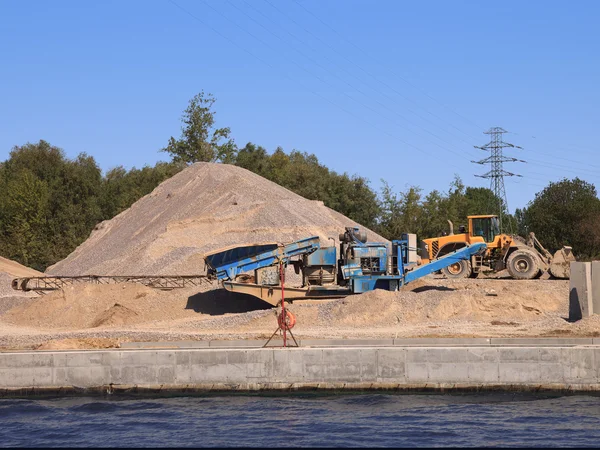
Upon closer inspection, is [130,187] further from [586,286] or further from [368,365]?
[368,365]

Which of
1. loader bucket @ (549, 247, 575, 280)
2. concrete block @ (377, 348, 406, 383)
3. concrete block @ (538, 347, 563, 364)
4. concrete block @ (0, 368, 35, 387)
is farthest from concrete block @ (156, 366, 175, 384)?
loader bucket @ (549, 247, 575, 280)

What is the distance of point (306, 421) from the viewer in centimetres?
1891

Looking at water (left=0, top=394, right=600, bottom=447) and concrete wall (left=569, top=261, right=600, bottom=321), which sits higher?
concrete wall (left=569, top=261, right=600, bottom=321)

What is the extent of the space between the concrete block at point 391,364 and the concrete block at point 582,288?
8841 millimetres

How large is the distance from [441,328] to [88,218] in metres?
50.5

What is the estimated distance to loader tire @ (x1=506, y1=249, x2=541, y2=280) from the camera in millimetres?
35125

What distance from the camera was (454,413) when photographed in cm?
1941

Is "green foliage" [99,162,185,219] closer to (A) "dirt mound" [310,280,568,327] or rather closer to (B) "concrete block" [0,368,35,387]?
(A) "dirt mound" [310,280,568,327]

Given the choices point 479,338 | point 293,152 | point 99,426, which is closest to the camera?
point 99,426

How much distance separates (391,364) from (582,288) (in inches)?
361

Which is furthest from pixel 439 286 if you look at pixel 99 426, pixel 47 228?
pixel 47 228

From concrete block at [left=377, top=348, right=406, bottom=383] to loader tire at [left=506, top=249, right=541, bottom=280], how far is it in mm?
15428

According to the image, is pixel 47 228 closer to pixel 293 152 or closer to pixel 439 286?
pixel 439 286

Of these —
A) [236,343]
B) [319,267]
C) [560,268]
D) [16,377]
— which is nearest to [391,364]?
[236,343]
